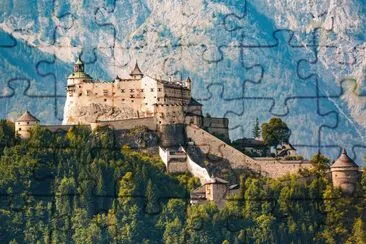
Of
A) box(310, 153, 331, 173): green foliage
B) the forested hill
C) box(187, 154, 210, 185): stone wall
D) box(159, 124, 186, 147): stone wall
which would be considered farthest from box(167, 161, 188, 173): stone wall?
box(310, 153, 331, 173): green foliage

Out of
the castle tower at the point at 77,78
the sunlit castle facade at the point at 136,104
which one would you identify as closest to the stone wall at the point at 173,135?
the sunlit castle facade at the point at 136,104

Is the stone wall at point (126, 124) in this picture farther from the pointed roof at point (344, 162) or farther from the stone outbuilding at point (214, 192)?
the pointed roof at point (344, 162)

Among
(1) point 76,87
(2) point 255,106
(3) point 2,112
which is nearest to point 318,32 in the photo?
(2) point 255,106

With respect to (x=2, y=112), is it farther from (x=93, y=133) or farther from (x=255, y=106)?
(x=93, y=133)

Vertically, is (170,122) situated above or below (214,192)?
above

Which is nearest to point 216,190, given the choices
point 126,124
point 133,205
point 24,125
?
point 133,205

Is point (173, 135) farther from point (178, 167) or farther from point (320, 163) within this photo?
point (320, 163)

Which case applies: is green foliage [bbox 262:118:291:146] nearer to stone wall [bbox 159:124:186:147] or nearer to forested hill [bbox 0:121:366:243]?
stone wall [bbox 159:124:186:147]
